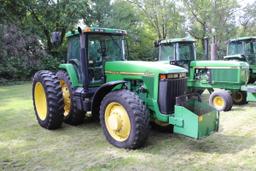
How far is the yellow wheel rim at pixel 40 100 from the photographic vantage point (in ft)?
18.8

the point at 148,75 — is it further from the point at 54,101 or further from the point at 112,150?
the point at 54,101

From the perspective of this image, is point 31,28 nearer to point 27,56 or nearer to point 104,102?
point 27,56

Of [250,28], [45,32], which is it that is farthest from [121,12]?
[250,28]

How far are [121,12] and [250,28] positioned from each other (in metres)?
13.5

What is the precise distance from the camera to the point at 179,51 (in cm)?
861

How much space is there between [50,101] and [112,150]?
5.15 feet

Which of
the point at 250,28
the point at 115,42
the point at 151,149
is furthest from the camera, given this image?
the point at 250,28

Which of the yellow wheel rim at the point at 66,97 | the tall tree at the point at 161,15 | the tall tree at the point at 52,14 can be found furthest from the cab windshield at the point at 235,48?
the tall tree at the point at 161,15

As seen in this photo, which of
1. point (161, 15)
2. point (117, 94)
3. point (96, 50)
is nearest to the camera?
point (117, 94)

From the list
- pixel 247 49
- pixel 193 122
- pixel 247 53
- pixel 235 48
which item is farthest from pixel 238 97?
pixel 193 122

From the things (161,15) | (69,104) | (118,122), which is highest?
(161,15)

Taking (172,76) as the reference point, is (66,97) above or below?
below

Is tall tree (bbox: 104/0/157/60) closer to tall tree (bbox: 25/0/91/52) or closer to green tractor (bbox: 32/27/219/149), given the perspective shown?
tall tree (bbox: 25/0/91/52)

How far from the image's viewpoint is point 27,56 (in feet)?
54.4
